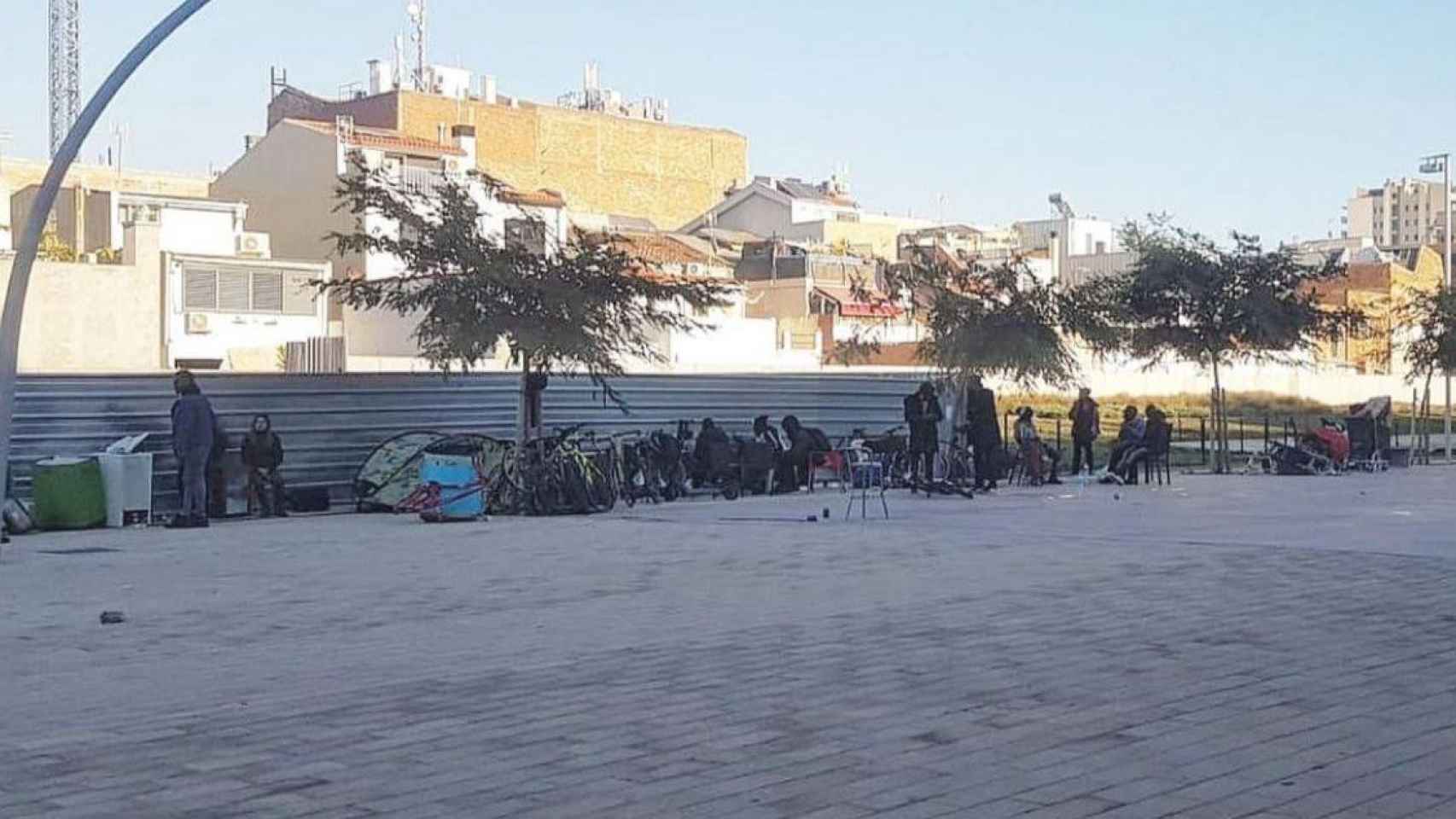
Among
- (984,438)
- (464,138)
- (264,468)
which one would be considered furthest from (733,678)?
(464,138)

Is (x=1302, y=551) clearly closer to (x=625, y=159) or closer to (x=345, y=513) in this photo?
(x=345, y=513)

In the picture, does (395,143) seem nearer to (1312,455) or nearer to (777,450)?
(1312,455)

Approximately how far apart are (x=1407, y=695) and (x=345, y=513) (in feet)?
52.6

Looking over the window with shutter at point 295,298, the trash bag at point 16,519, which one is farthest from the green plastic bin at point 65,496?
the window with shutter at point 295,298

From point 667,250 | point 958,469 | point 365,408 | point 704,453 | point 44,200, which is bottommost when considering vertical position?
point 958,469

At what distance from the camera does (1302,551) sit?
1738 centimetres

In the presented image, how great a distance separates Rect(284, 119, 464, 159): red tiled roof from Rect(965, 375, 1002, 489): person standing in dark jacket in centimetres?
4313

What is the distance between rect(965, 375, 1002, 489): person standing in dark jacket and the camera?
27.7 meters

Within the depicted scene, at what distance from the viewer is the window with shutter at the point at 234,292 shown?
5778cm

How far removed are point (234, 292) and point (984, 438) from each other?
118ft

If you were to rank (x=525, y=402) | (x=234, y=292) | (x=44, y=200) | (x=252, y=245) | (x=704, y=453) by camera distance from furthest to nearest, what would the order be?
1. (x=252, y=245)
2. (x=234, y=292)
3. (x=704, y=453)
4. (x=525, y=402)
5. (x=44, y=200)

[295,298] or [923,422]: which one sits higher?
[295,298]

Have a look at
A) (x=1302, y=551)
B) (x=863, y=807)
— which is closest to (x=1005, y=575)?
(x=1302, y=551)

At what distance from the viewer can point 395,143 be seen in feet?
238
